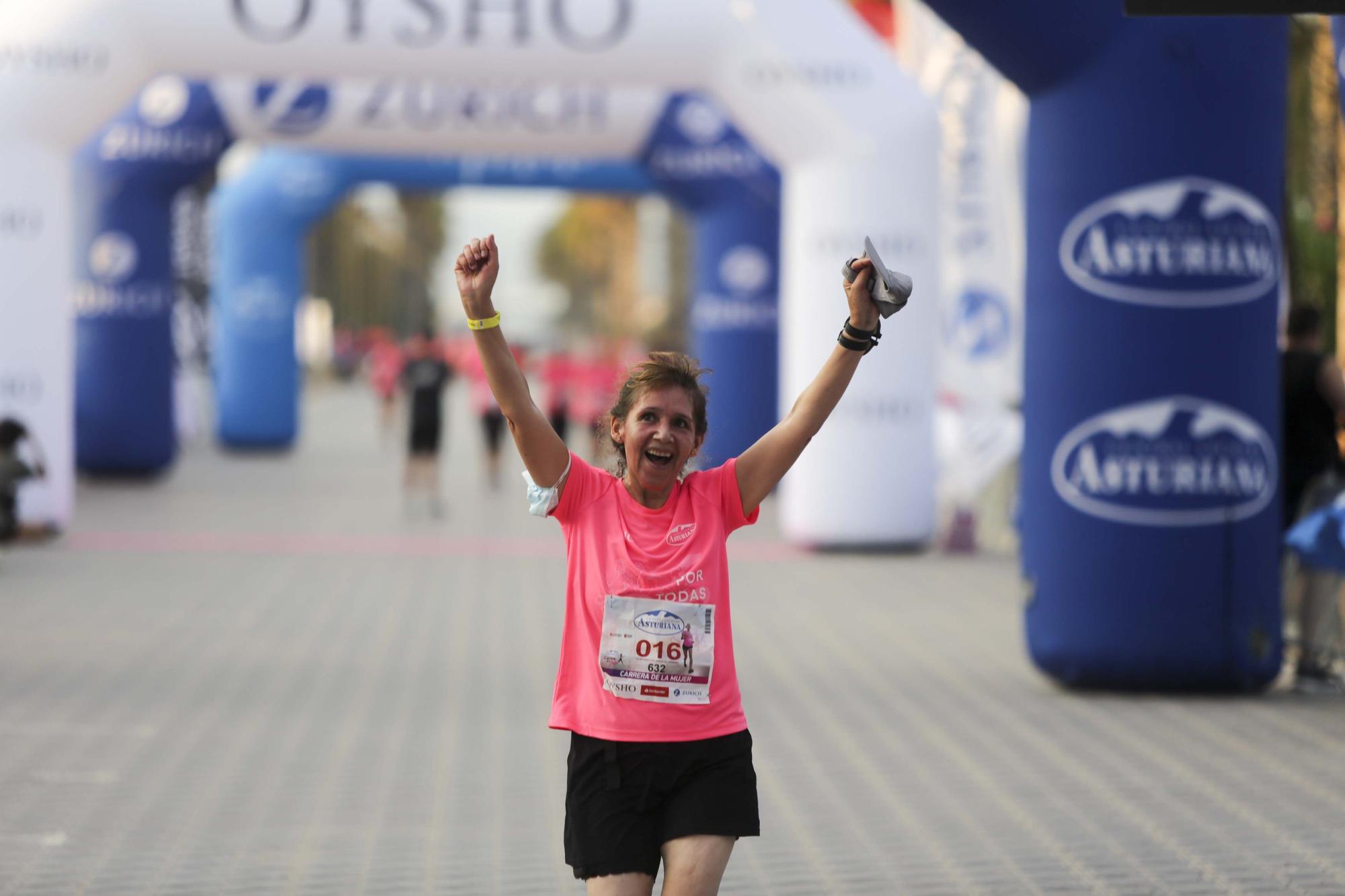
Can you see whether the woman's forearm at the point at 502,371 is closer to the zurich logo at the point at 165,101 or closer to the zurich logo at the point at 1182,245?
the zurich logo at the point at 1182,245

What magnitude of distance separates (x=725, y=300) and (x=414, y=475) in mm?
3835

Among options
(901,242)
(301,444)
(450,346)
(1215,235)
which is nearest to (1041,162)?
(1215,235)

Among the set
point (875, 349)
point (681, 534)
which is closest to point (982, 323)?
point (875, 349)

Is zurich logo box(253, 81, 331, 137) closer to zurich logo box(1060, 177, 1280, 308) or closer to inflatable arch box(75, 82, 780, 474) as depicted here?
inflatable arch box(75, 82, 780, 474)

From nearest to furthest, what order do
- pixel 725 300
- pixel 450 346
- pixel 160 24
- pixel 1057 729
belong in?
pixel 1057 729 → pixel 160 24 → pixel 725 300 → pixel 450 346

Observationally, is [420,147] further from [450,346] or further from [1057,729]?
[450,346]

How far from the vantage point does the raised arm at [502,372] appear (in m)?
3.45

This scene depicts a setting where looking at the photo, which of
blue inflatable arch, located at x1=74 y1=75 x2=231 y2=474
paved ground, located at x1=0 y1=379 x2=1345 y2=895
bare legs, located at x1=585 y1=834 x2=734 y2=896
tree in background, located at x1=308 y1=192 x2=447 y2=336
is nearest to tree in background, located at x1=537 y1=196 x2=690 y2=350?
tree in background, located at x1=308 y1=192 x2=447 y2=336

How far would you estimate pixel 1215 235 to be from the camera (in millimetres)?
7988

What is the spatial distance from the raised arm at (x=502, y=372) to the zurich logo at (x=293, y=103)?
46.6ft

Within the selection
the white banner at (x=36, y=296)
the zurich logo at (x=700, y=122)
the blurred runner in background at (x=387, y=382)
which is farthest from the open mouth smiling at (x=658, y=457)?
the blurred runner in background at (x=387, y=382)

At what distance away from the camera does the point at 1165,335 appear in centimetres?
798

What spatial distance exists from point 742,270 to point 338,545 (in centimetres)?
629

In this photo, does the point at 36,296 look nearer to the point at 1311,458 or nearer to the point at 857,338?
the point at 1311,458
